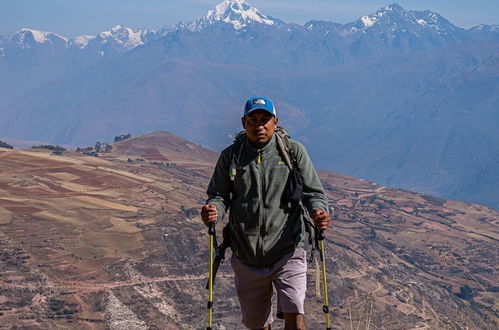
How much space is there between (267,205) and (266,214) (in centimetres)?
9

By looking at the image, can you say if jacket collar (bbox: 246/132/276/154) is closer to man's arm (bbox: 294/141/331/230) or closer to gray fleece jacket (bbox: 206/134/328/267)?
gray fleece jacket (bbox: 206/134/328/267)

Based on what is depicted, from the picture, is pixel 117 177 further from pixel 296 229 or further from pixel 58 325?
pixel 296 229

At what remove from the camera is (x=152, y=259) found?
61125mm

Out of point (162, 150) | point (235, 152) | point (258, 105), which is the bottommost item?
point (235, 152)

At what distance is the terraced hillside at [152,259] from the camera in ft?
152

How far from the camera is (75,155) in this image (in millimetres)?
117500

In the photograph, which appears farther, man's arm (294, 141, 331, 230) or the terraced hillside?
the terraced hillside

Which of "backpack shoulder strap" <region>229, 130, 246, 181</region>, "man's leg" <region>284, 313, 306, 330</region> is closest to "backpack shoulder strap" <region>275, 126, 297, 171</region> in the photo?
"backpack shoulder strap" <region>229, 130, 246, 181</region>

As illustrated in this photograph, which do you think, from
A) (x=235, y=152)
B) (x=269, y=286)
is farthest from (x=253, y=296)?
(x=235, y=152)

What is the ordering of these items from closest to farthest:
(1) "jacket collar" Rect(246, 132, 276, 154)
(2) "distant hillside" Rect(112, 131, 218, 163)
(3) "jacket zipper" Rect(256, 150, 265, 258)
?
(3) "jacket zipper" Rect(256, 150, 265, 258)
(1) "jacket collar" Rect(246, 132, 276, 154)
(2) "distant hillside" Rect(112, 131, 218, 163)

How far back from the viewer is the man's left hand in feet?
23.7

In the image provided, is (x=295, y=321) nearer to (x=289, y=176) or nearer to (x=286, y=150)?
(x=289, y=176)

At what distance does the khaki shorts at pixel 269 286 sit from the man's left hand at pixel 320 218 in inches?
14.8

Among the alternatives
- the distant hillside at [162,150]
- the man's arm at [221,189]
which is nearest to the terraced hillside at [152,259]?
the man's arm at [221,189]
